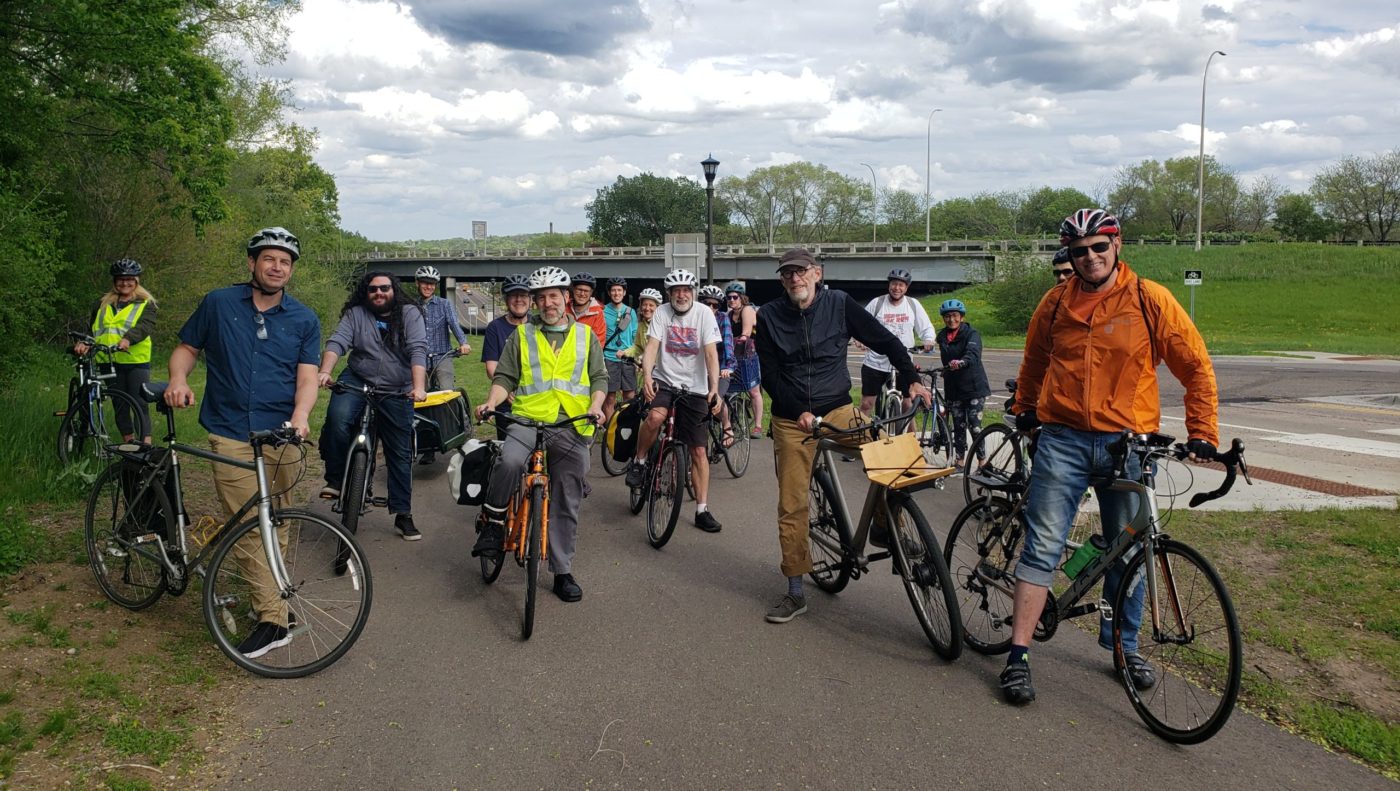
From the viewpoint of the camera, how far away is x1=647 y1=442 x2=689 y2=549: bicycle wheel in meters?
7.16

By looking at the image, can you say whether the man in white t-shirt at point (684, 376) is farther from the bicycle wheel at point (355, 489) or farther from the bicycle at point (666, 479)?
the bicycle wheel at point (355, 489)

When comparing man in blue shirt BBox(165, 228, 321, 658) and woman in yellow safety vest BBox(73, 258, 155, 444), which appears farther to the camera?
woman in yellow safety vest BBox(73, 258, 155, 444)

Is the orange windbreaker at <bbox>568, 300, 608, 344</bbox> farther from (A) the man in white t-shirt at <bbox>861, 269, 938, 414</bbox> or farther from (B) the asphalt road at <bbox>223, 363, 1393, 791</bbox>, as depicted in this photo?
(B) the asphalt road at <bbox>223, 363, 1393, 791</bbox>

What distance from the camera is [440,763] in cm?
388

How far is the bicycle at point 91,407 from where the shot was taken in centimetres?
886

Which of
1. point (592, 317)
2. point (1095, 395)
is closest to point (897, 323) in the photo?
point (592, 317)

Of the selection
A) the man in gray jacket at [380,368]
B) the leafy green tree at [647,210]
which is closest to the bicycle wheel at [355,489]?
the man in gray jacket at [380,368]

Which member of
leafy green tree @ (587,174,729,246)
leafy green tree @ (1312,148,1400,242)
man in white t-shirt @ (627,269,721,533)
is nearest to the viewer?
man in white t-shirt @ (627,269,721,533)

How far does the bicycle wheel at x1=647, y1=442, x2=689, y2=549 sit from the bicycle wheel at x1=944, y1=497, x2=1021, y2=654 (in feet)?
7.76

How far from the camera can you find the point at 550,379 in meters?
6.04

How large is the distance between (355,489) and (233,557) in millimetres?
1953

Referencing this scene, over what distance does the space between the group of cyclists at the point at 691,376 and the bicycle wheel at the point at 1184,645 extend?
10cm

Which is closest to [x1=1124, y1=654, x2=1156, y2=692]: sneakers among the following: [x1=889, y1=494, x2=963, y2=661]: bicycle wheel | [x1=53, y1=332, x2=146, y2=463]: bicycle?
[x1=889, y1=494, x2=963, y2=661]: bicycle wheel

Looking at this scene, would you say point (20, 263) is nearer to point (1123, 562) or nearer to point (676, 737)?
point (676, 737)
